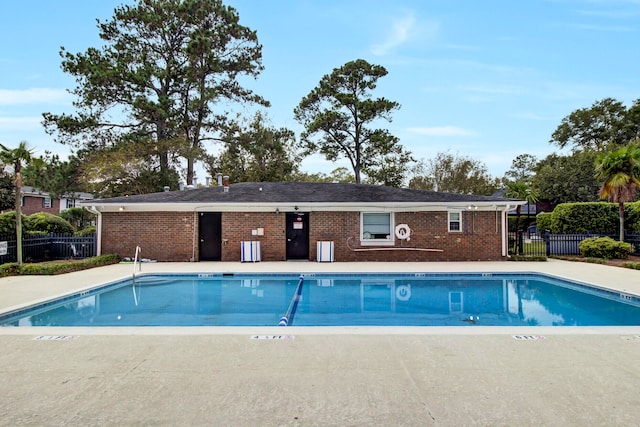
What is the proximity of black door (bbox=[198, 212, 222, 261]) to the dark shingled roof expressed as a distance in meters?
0.67

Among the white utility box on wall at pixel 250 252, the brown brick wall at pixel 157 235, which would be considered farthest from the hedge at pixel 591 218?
the brown brick wall at pixel 157 235

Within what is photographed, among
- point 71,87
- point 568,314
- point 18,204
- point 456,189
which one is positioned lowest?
point 568,314

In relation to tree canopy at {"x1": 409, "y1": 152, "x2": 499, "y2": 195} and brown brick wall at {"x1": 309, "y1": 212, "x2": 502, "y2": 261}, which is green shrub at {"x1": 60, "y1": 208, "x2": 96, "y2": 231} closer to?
brown brick wall at {"x1": 309, "y1": 212, "x2": 502, "y2": 261}

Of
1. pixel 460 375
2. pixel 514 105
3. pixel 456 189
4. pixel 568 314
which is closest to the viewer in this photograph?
pixel 460 375

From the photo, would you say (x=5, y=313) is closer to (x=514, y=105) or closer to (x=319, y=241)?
(x=319, y=241)

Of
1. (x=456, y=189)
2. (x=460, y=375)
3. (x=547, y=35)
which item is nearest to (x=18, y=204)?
(x=460, y=375)

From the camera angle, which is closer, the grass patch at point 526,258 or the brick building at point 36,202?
the grass patch at point 526,258

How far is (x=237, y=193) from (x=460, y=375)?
43.9ft

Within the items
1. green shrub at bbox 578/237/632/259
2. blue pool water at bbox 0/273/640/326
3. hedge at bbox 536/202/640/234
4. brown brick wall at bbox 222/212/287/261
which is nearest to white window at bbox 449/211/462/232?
blue pool water at bbox 0/273/640/326

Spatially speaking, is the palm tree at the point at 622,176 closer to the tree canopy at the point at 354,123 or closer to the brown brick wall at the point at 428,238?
the brown brick wall at the point at 428,238

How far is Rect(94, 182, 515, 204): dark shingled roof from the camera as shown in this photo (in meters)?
14.6

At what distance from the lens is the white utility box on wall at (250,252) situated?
47.4 ft

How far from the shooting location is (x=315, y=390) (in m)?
3.43

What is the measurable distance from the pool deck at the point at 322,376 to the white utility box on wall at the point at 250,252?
880 centimetres
